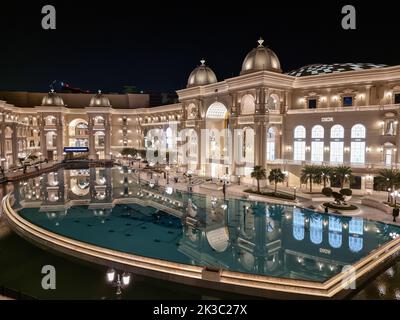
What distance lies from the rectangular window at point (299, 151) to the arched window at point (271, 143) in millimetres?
2888

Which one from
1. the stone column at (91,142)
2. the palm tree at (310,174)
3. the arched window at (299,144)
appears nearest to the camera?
the palm tree at (310,174)

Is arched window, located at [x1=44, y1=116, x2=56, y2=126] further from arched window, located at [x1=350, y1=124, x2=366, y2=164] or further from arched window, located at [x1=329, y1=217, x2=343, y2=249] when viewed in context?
arched window, located at [x1=329, y1=217, x2=343, y2=249]

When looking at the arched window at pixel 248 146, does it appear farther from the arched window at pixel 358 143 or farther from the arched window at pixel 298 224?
the arched window at pixel 298 224

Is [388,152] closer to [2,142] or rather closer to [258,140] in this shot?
[258,140]

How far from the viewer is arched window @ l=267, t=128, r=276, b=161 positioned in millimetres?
41888

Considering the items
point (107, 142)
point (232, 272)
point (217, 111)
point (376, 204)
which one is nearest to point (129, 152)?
point (107, 142)

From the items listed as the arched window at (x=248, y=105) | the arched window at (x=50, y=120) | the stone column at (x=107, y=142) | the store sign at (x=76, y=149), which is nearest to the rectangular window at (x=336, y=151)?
the arched window at (x=248, y=105)

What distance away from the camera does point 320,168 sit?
110 ft

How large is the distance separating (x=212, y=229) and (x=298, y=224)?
717cm

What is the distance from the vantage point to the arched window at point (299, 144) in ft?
134

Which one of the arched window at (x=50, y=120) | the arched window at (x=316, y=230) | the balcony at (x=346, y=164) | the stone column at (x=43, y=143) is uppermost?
the arched window at (x=50, y=120)

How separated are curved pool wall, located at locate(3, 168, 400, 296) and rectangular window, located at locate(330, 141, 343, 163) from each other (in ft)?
39.9

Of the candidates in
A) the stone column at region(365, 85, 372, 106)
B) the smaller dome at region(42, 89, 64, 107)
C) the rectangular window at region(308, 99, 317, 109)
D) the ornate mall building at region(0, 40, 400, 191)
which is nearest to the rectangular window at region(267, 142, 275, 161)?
the ornate mall building at region(0, 40, 400, 191)
